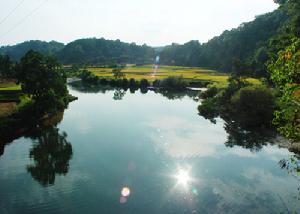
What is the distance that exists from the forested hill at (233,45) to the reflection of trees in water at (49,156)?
8015 centimetres

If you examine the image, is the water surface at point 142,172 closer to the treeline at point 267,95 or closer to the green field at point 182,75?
the treeline at point 267,95

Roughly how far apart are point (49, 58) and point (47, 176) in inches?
999

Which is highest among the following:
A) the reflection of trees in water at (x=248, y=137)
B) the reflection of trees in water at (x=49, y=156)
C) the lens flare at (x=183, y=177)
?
the reflection of trees in water at (x=49, y=156)

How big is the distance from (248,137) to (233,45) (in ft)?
375

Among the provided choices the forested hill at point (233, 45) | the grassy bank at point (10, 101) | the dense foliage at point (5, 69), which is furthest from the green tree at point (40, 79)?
the forested hill at point (233, 45)

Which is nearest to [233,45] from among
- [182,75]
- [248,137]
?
[182,75]

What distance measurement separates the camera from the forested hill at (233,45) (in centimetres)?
13362

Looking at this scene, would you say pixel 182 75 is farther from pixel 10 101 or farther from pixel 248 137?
pixel 248 137

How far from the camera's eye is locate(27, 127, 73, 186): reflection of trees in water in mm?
31053

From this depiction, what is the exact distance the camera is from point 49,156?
36281 mm

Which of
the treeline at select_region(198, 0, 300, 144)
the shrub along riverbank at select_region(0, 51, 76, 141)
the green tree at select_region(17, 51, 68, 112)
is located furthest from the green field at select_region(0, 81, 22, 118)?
the treeline at select_region(198, 0, 300, 144)

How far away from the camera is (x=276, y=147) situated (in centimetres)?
3984

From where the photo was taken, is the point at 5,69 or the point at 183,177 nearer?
the point at 183,177

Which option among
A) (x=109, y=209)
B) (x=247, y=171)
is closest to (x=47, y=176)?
(x=109, y=209)
